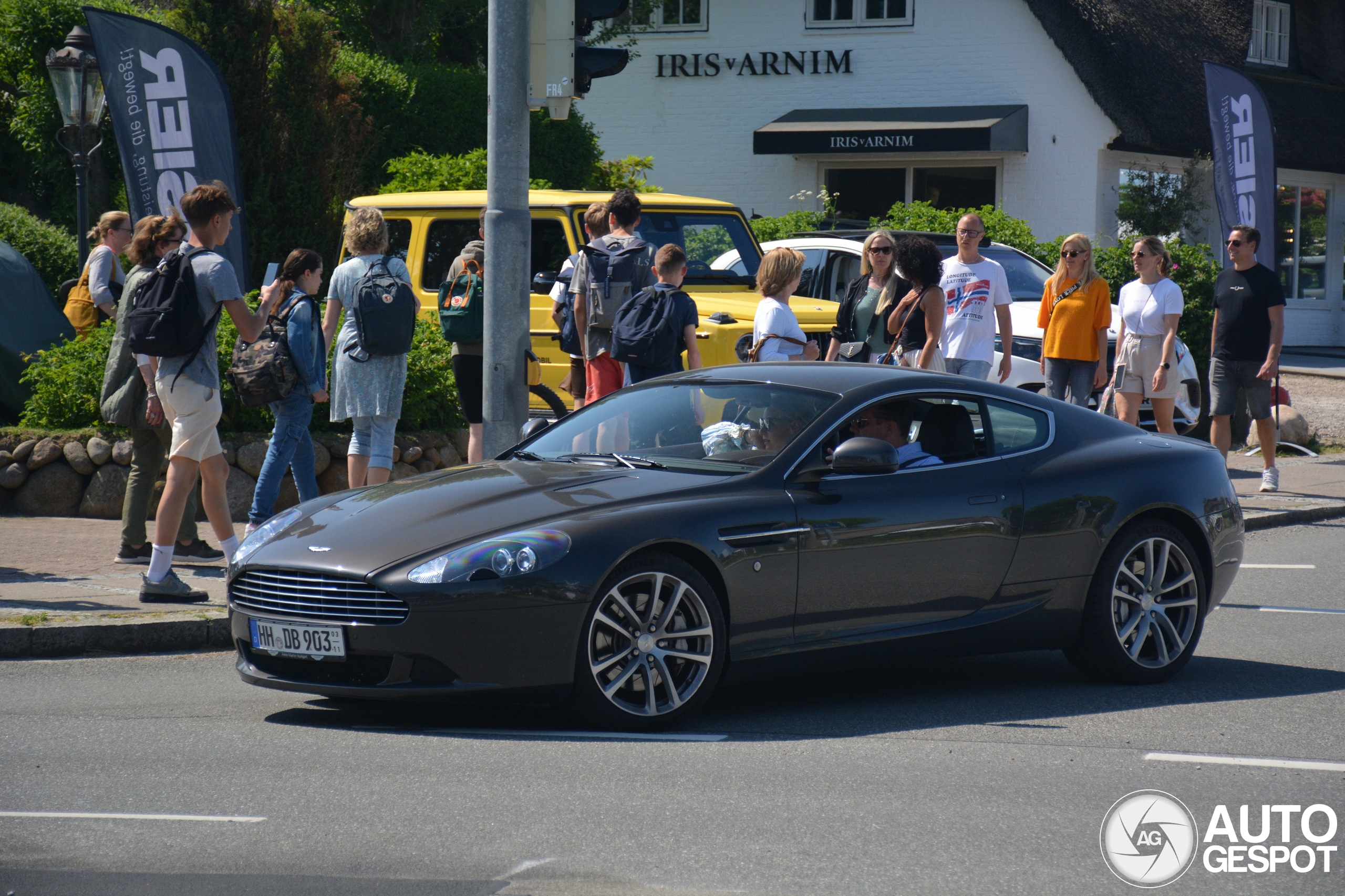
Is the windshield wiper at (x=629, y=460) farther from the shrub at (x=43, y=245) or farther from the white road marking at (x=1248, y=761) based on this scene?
the shrub at (x=43, y=245)

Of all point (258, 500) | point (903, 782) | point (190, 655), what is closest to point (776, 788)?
point (903, 782)

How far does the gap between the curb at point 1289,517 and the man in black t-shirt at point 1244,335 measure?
0.63m

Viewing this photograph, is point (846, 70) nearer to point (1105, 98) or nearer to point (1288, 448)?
point (1105, 98)

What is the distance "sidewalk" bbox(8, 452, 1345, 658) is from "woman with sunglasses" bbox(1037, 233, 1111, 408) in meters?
6.15

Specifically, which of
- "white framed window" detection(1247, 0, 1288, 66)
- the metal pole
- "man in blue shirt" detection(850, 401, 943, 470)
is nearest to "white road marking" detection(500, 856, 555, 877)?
"man in blue shirt" detection(850, 401, 943, 470)

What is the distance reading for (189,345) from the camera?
25.1 ft

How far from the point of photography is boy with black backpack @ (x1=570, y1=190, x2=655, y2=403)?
9781 mm

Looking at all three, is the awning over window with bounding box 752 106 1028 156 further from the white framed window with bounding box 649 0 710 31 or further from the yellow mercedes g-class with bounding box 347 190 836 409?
the yellow mercedes g-class with bounding box 347 190 836 409

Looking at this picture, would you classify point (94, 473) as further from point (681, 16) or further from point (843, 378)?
point (681, 16)

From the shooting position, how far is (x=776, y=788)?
16.5 ft

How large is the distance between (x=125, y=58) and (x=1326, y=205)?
23.9m

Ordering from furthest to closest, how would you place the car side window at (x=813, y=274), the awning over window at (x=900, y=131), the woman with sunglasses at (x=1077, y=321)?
the awning over window at (x=900, y=131) → the car side window at (x=813, y=274) → the woman with sunglasses at (x=1077, y=321)

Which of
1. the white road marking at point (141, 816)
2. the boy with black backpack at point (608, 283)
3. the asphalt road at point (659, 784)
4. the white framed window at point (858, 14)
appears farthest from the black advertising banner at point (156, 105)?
the white framed window at point (858, 14)

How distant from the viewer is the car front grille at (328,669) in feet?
18.2
